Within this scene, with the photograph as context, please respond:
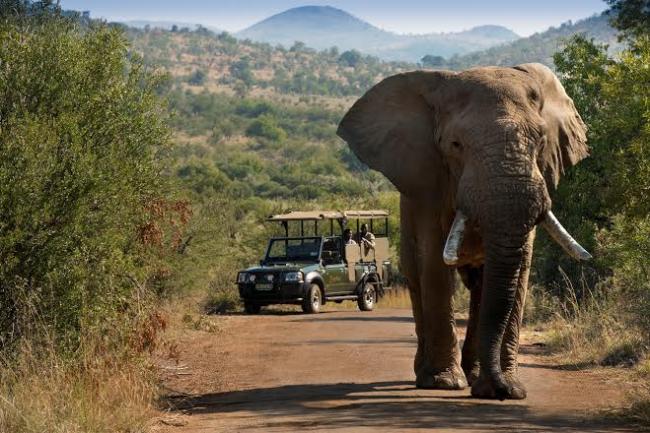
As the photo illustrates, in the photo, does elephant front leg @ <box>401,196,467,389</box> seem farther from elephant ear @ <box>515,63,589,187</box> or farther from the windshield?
Answer: the windshield

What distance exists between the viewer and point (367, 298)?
28953 mm

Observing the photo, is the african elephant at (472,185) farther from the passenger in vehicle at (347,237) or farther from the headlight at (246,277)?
the passenger in vehicle at (347,237)

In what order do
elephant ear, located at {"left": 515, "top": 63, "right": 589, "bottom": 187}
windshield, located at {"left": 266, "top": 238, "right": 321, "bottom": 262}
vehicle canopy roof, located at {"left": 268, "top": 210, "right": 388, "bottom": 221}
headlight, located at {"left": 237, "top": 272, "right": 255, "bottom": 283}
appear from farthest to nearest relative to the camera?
vehicle canopy roof, located at {"left": 268, "top": 210, "right": 388, "bottom": 221}
windshield, located at {"left": 266, "top": 238, "right": 321, "bottom": 262}
headlight, located at {"left": 237, "top": 272, "right": 255, "bottom": 283}
elephant ear, located at {"left": 515, "top": 63, "right": 589, "bottom": 187}

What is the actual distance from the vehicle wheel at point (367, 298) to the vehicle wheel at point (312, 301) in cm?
189

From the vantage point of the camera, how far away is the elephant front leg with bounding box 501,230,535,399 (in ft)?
36.4

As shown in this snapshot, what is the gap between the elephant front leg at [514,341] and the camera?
437 inches

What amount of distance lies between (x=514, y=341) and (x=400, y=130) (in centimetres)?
231

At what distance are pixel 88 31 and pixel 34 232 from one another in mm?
4584

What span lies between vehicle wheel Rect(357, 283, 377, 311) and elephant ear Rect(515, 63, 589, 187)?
16276 mm

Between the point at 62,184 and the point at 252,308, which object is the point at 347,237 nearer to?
the point at 252,308

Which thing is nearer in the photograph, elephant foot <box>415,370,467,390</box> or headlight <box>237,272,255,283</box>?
elephant foot <box>415,370,467,390</box>

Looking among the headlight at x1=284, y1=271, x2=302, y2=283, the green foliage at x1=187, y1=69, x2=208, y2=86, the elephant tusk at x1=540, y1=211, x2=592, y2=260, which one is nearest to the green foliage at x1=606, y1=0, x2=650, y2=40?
the headlight at x1=284, y1=271, x2=302, y2=283

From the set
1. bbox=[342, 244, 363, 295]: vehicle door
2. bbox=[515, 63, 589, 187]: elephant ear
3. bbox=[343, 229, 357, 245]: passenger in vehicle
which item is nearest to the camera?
bbox=[515, 63, 589, 187]: elephant ear

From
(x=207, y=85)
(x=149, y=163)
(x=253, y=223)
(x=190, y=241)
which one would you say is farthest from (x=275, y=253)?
A: (x=207, y=85)
